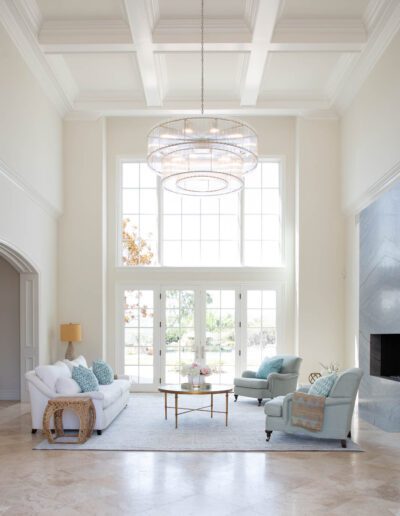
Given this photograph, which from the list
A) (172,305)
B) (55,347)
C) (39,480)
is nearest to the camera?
(39,480)

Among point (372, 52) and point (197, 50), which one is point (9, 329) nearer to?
point (197, 50)

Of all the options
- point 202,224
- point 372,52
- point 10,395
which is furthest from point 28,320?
point 372,52

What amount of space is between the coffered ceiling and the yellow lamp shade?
407cm

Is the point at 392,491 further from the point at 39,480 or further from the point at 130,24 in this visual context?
the point at 130,24

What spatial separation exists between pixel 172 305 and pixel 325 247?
324cm

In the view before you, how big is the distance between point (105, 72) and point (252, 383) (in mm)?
5928

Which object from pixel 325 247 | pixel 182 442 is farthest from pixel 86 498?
pixel 325 247

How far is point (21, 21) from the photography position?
8484mm

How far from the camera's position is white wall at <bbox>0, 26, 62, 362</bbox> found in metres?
8.61

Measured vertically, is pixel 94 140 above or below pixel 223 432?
above

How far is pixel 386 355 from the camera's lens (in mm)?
9016

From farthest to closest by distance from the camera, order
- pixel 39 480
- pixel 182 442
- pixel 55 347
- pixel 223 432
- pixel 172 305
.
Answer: pixel 172 305, pixel 55 347, pixel 223 432, pixel 182 442, pixel 39 480

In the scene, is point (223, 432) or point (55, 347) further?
point (55, 347)

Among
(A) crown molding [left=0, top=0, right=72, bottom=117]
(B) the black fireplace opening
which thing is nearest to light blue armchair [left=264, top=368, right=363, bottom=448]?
(B) the black fireplace opening
